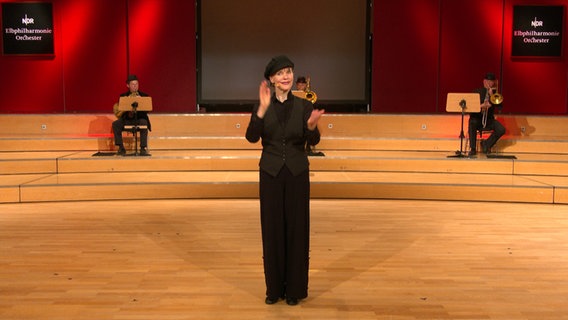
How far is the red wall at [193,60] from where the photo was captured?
10.4 metres

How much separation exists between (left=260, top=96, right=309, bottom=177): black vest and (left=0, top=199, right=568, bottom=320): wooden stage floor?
2.50 feet

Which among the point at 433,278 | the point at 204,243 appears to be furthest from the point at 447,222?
the point at 204,243

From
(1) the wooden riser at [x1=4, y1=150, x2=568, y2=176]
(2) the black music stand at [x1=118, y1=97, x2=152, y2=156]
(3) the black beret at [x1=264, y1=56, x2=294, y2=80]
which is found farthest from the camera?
(2) the black music stand at [x1=118, y1=97, x2=152, y2=156]

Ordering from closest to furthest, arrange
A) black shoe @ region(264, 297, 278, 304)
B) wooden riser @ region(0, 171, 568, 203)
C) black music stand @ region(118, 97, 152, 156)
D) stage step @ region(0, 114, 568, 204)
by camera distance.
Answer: black shoe @ region(264, 297, 278, 304) → wooden riser @ region(0, 171, 568, 203) → stage step @ region(0, 114, 568, 204) → black music stand @ region(118, 97, 152, 156)

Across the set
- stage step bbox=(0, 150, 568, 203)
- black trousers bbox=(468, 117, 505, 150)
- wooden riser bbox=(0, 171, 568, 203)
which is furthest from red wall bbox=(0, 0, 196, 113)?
black trousers bbox=(468, 117, 505, 150)

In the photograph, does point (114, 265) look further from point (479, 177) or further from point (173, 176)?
point (479, 177)

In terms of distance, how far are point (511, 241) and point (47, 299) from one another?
11.2 feet

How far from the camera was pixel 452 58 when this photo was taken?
1057 cm

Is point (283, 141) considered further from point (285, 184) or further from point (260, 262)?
point (260, 262)

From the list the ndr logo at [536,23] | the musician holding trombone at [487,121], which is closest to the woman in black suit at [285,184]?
the musician holding trombone at [487,121]

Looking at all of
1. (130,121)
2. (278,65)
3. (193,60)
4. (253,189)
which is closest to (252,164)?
(253,189)

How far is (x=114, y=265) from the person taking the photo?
412 centimetres

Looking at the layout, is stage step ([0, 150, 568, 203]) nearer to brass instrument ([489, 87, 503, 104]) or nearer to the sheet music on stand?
the sheet music on stand

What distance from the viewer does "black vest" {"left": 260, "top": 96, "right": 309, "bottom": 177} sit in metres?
3.25
